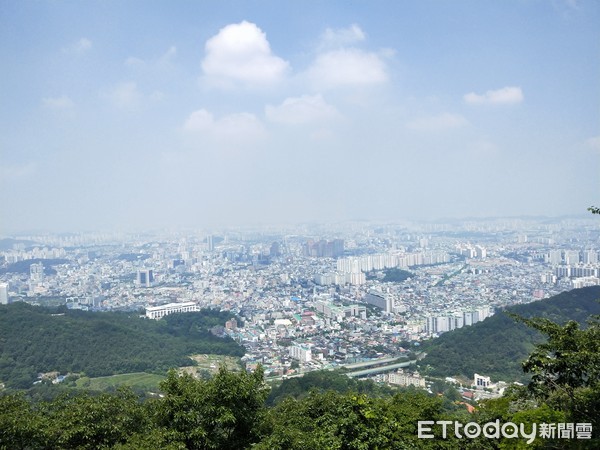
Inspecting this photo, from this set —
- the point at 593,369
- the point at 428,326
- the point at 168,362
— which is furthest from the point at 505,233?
the point at 593,369

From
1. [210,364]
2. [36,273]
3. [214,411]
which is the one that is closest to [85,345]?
[210,364]

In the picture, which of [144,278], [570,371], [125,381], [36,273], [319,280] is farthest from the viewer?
[36,273]

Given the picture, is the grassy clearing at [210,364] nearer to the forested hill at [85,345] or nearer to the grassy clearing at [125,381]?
the forested hill at [85,345]

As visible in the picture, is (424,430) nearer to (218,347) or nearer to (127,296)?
(218,347)

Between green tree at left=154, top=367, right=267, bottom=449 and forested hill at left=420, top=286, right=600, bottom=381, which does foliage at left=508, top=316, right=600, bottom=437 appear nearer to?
green tree at left=154, top=367, right=267, bottom=449

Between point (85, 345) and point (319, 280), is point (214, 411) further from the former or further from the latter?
point (319, 280)
